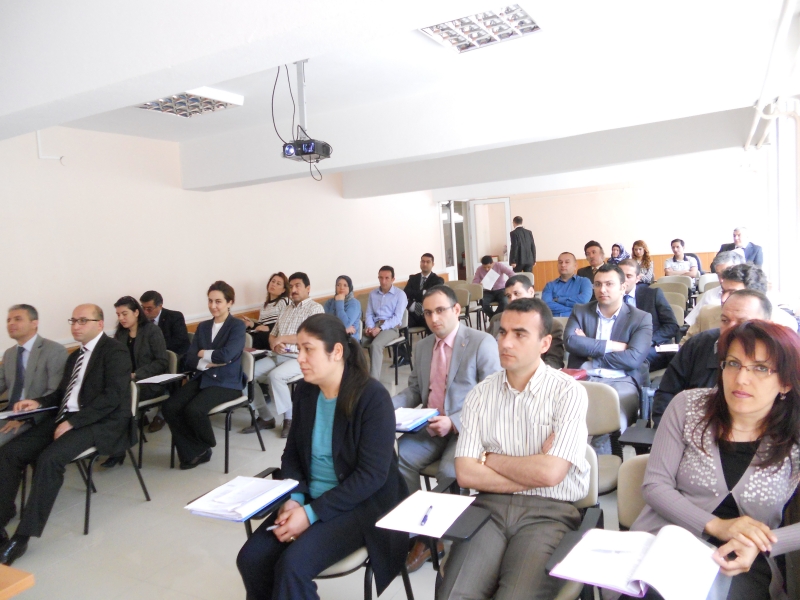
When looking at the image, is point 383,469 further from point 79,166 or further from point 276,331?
point 79,166

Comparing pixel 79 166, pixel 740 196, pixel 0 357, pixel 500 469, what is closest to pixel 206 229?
pixel 79 166

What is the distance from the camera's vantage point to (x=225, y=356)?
434 centimetres

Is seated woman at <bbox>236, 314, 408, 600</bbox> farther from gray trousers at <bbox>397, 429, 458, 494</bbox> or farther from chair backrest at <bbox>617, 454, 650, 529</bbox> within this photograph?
chair backrest at <bbox>617, 454, 650, 529</bbox>

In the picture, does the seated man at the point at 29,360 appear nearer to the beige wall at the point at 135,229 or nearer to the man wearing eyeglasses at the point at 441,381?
the beige wall at the point at 135,229

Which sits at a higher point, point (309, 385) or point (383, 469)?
point (309, 385)

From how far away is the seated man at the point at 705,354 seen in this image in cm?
253

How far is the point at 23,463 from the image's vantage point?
336 centimetres

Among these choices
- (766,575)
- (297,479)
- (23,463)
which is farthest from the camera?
(23,463)

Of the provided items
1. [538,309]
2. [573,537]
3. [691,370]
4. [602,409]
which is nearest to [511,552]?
[573,537]

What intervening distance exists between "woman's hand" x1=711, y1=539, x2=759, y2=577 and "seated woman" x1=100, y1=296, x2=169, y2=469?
418 centimetres

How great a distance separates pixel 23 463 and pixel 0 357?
5.73 feet

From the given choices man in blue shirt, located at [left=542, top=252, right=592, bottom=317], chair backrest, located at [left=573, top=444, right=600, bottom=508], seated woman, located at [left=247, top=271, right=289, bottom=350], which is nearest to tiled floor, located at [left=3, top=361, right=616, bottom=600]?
chair backrest, located at [left=573, top=444, right=600, bottom=508]

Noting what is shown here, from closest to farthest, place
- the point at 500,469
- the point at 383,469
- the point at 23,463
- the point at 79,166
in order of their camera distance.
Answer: the point at 500,469 < the point at 383,469 < the point at 23,463 < the point at 79,166

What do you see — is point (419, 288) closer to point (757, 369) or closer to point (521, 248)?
point (521, 248)
